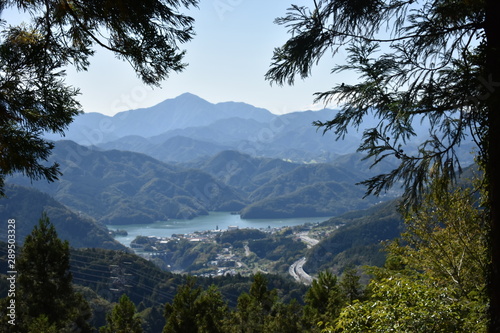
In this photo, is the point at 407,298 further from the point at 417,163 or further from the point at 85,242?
the point at 85,242

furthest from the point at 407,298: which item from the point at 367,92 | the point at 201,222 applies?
the point at 201,222

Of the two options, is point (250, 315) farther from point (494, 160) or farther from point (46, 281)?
point (494, 160)

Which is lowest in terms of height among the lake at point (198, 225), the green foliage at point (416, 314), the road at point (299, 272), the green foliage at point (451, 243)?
the road at point (299, 272)

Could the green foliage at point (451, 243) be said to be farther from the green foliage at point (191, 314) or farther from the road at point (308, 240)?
the road at point (308, 240)

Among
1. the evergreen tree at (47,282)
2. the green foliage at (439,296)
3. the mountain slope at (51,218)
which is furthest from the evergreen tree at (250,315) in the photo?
the mountain slope at (51,218)

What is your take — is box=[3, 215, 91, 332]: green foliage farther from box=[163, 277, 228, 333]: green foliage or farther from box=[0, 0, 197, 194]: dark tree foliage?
box=[0, 0, 197, 194]: dark tree foliage

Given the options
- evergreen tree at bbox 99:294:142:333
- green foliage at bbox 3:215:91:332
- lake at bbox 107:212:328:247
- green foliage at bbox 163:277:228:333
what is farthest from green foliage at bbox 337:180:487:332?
lake at bbox 107:212:328:247

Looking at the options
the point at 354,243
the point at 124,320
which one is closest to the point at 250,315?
the point at 124,320
